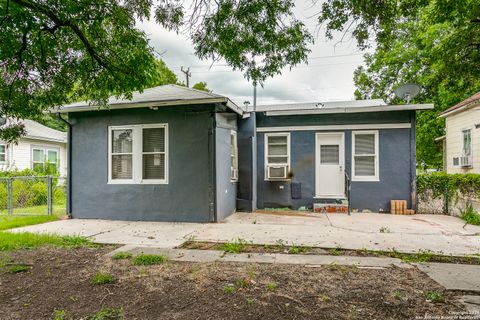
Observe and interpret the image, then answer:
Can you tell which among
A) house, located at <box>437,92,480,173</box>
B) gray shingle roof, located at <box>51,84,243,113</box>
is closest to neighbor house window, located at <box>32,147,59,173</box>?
gray shingle roof, located at <box>51,84,243,113</box>

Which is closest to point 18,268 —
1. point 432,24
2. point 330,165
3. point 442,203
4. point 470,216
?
point 330,165

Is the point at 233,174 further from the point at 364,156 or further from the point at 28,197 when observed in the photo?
the point at 28,197

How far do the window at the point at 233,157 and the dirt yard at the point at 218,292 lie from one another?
15.9ft

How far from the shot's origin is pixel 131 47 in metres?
4.75

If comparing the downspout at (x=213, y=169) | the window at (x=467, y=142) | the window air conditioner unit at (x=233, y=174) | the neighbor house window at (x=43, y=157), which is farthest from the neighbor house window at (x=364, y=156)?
the neighbor house window at (x=43, y=157)

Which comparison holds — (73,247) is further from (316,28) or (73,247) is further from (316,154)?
(316,154)

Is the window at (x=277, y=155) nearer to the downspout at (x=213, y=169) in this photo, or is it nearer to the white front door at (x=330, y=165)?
the white front door at (x=330, y=165)

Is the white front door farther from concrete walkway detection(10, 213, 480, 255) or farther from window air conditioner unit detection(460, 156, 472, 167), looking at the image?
window air conditioner unit detection(460, 156, 472, 167)

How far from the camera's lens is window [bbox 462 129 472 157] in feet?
37.7

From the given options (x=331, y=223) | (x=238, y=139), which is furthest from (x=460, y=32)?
(x=238, y=139)

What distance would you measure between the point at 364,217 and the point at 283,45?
543 cm

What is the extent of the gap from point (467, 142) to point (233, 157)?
9.65m

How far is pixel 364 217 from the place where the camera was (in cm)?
816

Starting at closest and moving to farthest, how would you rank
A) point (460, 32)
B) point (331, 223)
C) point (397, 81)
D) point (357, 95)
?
point (460, 32) < point (331, 223) < point (397, 81) < point (357, 95)
